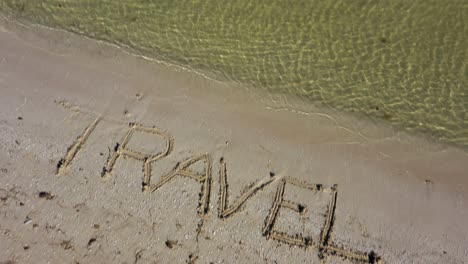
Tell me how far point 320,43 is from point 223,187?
2.86m

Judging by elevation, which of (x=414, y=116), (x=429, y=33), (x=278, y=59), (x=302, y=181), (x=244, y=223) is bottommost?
(x=244, y=223)

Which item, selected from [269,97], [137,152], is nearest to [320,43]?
[269,97]

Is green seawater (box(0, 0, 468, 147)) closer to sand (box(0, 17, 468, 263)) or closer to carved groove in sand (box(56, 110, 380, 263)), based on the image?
sand (box(0, 17, 468, 263))

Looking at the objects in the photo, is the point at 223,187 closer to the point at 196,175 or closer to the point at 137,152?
the point at 196,175

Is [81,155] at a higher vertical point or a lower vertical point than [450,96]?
lower

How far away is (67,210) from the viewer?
193 inches

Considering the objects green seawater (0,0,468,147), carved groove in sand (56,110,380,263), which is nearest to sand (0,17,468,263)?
carved groove in sand (56,110,380,263)

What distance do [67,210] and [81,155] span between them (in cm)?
73

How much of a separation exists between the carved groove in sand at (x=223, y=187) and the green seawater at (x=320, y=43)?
4.45 feet

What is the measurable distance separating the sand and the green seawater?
0.34 metres

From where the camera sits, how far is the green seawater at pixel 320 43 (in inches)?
229

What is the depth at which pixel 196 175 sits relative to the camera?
16.8ft

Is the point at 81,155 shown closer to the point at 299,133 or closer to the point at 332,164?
the point at 299,133

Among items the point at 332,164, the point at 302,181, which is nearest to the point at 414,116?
the point at 332,164
